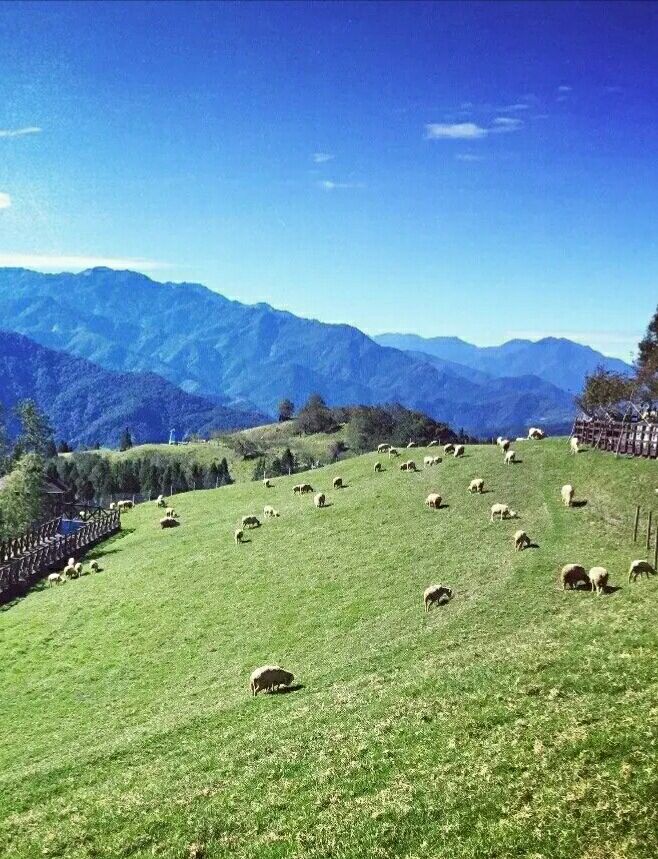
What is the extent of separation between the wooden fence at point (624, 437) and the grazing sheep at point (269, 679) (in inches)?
1557

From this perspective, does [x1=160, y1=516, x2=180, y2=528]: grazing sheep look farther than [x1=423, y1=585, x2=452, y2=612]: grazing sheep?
Yes

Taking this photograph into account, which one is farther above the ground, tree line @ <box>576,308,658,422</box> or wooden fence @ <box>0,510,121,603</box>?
tree line @ <box>576,308,658,422</box>

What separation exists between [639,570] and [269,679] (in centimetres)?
1915

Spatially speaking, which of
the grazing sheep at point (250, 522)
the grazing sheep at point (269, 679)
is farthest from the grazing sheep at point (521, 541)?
the grazing sheep at point (250, 522)

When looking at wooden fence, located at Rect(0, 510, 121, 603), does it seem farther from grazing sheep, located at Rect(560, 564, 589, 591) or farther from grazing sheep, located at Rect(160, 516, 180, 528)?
grazing sheep, located at Rect(560, 564, 589, 591)

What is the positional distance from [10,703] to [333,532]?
85.3 feet

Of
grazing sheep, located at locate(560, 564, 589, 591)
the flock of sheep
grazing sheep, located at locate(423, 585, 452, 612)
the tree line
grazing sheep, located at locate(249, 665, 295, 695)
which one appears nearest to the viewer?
grazing sheep, located at locate(249, 665, 295, 695)

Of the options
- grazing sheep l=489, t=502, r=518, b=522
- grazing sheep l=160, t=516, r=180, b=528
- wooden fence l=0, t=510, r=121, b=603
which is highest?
grazing sheep l=489, t=502, r=518, b=522

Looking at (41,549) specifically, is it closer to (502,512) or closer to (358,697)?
(502,512)

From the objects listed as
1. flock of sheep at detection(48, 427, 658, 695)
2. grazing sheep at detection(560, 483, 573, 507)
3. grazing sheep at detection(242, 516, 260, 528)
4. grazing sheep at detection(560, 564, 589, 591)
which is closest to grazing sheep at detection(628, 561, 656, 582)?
flock of sheep at detection(48, 427, 658, 695)

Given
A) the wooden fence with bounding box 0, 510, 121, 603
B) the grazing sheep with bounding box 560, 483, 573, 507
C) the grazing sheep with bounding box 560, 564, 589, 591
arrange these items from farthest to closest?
the wooden fence with bounding box 0, 510, 121, 603 < the grazing sheep with bounding box 560, 483, 573, 507 < the grazing sheep with bounding box 560, 564, 589, 591

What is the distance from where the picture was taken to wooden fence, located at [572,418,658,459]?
55441 millimetres

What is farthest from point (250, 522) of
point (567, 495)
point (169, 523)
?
point (567, 495)

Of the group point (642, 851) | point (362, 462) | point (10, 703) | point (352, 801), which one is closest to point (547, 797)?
point (642, 851)
